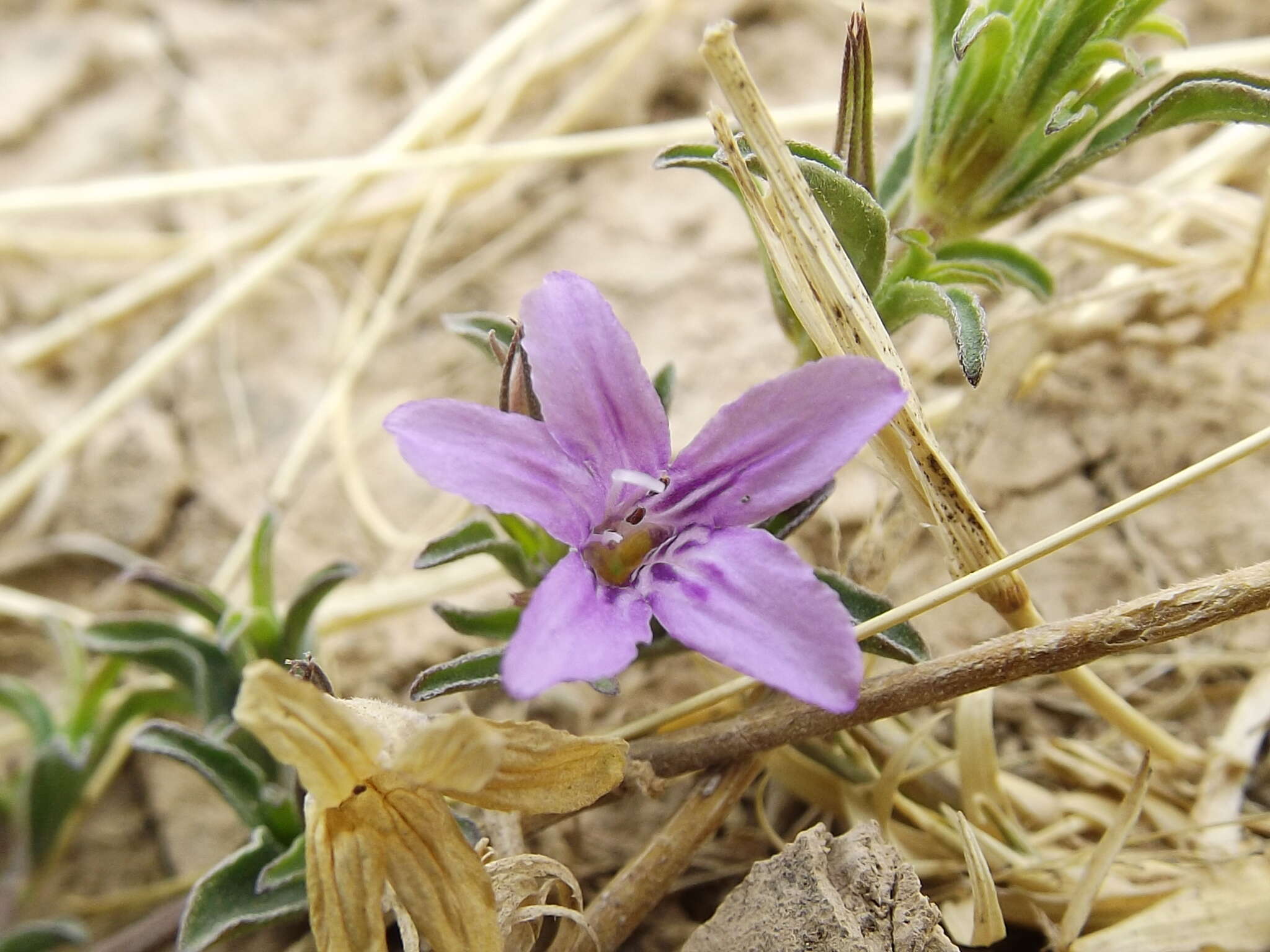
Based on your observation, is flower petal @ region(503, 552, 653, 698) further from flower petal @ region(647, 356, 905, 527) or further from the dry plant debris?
the dry plant debris

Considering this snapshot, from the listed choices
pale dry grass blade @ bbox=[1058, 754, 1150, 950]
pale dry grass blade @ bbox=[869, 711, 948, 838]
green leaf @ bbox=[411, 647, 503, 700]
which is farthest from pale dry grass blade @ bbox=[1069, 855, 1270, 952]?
green leaf @ bbox=[411, 647, 503, 700]

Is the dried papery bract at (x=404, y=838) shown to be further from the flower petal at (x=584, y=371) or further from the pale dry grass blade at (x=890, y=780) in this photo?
the pale dry grass blade at (x=890, y=780)

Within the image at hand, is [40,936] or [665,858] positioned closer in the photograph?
[665,858]

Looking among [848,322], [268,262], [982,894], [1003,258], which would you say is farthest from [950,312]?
[268,262]

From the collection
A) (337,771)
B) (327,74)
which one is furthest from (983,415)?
(327,74)

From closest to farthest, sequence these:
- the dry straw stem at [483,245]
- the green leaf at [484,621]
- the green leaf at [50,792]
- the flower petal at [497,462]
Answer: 1. the flower petal at [497,462]
2. the green leaf at [484,621]
3. the green leaf at [50,792]
4. the dry straw stem at [483,245]

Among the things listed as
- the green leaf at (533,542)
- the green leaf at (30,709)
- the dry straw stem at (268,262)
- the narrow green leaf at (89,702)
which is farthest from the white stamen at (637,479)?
the dry straw stem at (268,262)

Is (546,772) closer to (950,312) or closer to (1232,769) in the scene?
(950,312)
